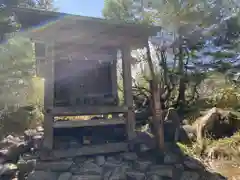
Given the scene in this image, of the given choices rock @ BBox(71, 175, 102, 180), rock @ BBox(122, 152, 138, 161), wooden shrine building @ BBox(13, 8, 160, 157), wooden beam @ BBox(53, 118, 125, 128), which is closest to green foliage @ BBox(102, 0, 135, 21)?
wooden shrine building @ BBox(13, 8, 160, 157)

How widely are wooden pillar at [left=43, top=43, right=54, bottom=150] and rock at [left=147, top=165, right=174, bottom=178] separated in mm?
1391

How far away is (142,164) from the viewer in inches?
123

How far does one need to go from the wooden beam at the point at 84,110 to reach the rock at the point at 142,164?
80 centimetres

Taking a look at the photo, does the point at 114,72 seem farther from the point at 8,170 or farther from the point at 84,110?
the point at 8,170

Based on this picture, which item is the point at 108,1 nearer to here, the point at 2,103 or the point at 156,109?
the point at 2,103

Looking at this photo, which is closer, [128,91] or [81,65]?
[128,91]

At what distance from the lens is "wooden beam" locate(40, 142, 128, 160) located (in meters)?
3.13

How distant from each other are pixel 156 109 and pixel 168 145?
2.16ft

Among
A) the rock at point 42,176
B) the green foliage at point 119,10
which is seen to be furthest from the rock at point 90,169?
the green foliage at point 119,10

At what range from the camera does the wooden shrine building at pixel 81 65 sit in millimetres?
3102

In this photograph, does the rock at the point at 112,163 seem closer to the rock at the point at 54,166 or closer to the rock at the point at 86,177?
the rock at the point at 86,177

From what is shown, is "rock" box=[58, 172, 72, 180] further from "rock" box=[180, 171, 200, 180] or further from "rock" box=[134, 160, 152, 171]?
"rock" box=[180, 171, 200, 180]

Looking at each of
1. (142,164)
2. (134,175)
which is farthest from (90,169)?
(142,164)

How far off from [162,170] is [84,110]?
4.47 feet
